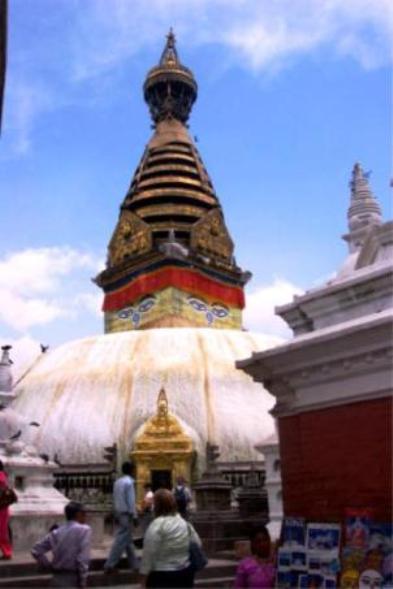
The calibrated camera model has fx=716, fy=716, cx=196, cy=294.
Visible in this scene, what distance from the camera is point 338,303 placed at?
6.54 meters

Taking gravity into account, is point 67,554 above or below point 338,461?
below

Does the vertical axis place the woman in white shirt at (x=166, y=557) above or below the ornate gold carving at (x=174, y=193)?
below

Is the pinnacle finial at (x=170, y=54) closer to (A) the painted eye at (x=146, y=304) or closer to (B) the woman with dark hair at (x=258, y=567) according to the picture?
(A) the painted eye at (x=146, y=304)

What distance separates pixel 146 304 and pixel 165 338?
244 inches

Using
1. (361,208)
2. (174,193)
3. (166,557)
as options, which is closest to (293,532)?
(166,557)

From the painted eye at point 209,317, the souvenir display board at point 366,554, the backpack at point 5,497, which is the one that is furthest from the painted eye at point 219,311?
the souvenir display board at point 366,554

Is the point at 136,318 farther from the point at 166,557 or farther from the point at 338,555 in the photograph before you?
the point at 166,557

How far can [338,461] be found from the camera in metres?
5.62

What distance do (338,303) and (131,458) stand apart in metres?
20.6

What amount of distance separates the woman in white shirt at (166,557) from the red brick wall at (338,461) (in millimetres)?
1556

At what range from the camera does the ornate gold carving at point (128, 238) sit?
126 ft

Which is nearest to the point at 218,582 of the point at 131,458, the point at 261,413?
the point at 131,458

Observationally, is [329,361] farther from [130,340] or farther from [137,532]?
[130,340]

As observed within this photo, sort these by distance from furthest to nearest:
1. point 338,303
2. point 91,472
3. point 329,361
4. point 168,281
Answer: point 168,281 < point 91,472 < point 338,303 < point 329,361
